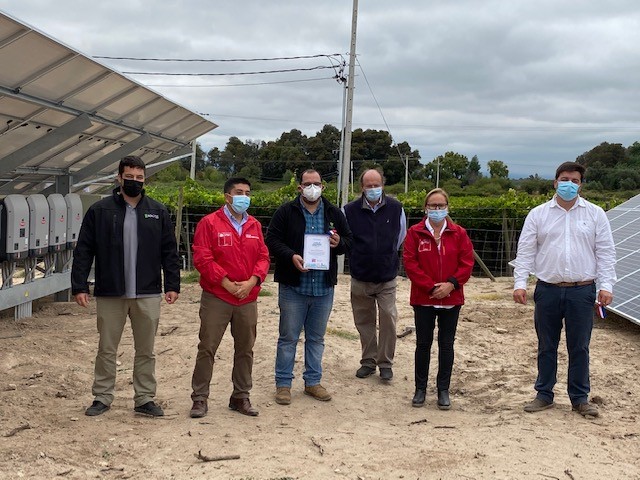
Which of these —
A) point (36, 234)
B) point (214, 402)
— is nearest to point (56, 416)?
point (214, 402)

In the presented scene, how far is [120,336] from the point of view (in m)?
5.06

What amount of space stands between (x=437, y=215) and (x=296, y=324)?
1.37 meters

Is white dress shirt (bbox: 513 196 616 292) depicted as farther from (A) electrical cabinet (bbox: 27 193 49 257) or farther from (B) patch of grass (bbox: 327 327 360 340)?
(A) electrical cabinet (bbox: 27 193 49 257)

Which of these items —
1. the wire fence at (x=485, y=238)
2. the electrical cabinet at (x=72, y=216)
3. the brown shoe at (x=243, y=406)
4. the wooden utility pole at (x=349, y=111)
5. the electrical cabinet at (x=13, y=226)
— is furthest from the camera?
the wooden utility pole at (x=349, y=111)

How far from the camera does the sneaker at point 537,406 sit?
17.8 feet

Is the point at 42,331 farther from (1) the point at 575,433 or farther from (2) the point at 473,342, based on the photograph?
(1) the point at 575,433

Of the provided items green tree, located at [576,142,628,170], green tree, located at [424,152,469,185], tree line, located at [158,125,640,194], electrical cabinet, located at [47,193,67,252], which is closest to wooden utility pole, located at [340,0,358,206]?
electrical cabinet, located at [47,193,67,252]

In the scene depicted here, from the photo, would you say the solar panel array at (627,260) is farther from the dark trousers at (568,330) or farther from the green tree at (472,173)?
the green tree at (472,173)

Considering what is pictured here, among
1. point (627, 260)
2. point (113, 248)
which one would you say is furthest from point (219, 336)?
point (627, 260)

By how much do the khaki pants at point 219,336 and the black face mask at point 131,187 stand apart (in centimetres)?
86

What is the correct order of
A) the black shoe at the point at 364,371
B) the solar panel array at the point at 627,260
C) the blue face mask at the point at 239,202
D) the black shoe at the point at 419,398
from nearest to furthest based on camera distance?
the blue face mask at the point at 239,202
the black shoe at the point at 419,398
the black shoe at the point at 364,371
the solar panel array at the point at 627,260

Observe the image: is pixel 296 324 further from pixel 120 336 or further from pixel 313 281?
pixel 120 336

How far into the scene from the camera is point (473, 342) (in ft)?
27.3

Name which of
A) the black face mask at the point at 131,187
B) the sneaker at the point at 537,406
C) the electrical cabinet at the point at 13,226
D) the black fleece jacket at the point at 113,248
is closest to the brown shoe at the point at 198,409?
the black fleece jacket at the point at 113,248
